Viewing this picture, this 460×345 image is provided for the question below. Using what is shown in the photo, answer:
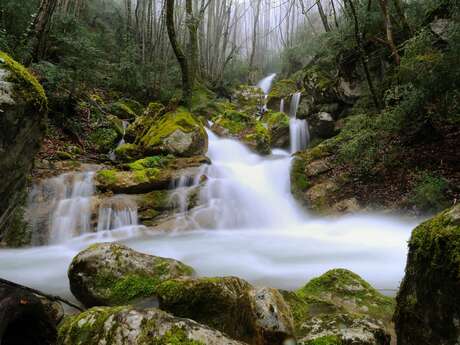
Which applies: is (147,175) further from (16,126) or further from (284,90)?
(284,90)

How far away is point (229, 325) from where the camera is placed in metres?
2.24

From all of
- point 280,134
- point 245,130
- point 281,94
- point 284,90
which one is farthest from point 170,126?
point 284,90

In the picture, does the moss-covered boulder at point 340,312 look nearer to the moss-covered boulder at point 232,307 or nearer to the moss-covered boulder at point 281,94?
the moss-covered boulder at point 232,307

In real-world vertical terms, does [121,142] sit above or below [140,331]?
above

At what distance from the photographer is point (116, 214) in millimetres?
6859

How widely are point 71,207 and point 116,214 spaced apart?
3.01 ft

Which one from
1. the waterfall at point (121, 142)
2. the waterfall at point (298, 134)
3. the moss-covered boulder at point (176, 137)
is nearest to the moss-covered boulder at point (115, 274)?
the moss-covered boulder at point (176, 137)

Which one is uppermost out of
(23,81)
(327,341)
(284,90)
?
(284,90)

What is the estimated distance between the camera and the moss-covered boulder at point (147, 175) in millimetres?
7418

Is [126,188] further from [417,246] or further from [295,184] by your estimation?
[417,246]

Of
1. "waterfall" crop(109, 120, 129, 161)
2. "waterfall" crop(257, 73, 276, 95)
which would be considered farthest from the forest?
"waterfall" crop(257, 73, 276, 95)

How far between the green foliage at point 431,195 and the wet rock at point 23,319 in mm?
6085

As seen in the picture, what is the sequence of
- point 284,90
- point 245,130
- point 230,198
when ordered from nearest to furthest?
point 230,198, point 245,130, point 284,90

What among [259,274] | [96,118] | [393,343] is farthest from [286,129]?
[393,343]
